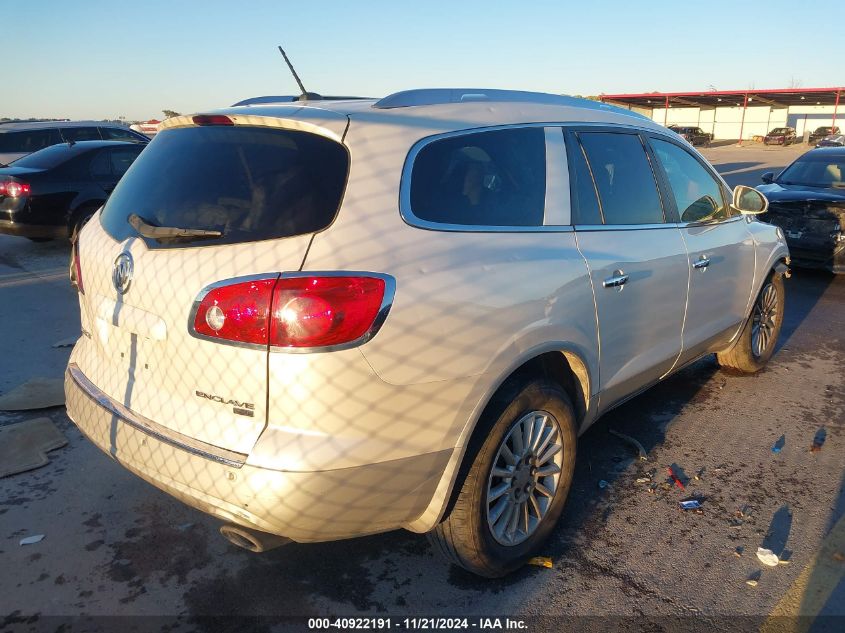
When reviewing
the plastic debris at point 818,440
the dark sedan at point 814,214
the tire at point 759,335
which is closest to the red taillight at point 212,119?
the plastic debris at point 818,440

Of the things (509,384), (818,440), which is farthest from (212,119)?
(818,440)

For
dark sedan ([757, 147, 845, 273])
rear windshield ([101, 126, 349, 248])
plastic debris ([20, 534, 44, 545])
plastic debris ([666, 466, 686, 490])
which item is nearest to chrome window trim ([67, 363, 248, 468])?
rear windshield ([101, 126, 349, 248])

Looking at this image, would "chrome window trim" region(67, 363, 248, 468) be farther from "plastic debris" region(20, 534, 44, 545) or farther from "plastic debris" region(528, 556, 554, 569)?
"plastic debris" region(528, 556, 554, 569)

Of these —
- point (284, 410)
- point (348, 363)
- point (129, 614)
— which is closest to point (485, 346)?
point (348, 363)

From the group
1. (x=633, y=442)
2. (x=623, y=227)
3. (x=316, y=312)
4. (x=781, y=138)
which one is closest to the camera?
(x=316, y=312)

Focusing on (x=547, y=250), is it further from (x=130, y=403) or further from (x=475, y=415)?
(x=130, y=403)

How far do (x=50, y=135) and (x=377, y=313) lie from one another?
14080mm

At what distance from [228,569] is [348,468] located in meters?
1.02

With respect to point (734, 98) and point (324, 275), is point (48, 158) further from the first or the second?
point (734, 98)

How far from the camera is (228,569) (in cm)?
268

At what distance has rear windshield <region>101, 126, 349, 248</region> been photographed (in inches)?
84.5

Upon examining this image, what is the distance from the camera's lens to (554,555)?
2.82 metres

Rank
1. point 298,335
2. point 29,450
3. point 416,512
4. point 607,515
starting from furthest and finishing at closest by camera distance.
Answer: point 29,450, point 607,515, point 416,512, point 298,335

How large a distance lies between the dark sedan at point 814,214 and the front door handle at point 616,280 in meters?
5.79
